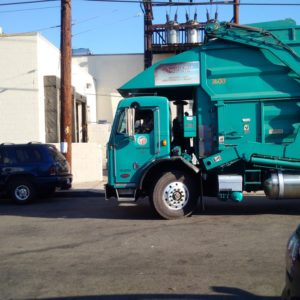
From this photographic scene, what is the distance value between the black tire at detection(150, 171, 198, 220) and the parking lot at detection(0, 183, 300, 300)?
0.78 feet

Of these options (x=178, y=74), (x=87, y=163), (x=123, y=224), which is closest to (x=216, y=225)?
(x=123, y=224)

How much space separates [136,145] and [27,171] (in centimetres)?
439

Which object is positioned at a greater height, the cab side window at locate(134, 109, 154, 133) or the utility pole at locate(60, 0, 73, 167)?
the utility pole at locate(60, 0, 73, 167)

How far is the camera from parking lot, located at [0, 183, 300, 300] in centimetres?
567

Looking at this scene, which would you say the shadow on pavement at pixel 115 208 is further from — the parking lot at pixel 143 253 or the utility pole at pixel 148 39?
the utility pole at pixel 148 39

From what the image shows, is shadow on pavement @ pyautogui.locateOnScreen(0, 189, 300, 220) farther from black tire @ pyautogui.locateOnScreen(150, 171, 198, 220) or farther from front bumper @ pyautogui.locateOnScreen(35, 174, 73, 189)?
front bumper @ pyautogui.locateOnScreen(35, 174, 73, 189)

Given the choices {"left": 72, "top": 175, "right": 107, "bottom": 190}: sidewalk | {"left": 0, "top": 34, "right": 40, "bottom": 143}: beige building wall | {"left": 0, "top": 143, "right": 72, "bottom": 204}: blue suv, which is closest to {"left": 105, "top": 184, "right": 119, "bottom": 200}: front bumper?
{"left": 0, "top": 143, "right": 72, "bottom": 204}: blue suv

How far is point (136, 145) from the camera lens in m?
10.5

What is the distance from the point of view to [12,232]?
958 centimetres

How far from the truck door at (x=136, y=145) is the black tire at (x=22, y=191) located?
13.0ft

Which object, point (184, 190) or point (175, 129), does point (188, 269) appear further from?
point (175, 129)

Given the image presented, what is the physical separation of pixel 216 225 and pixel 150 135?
235 cm

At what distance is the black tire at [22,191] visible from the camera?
13.6m

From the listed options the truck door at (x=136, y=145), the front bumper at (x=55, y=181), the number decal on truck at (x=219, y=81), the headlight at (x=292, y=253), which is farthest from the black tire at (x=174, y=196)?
the headlight at (x=292, y=253)
